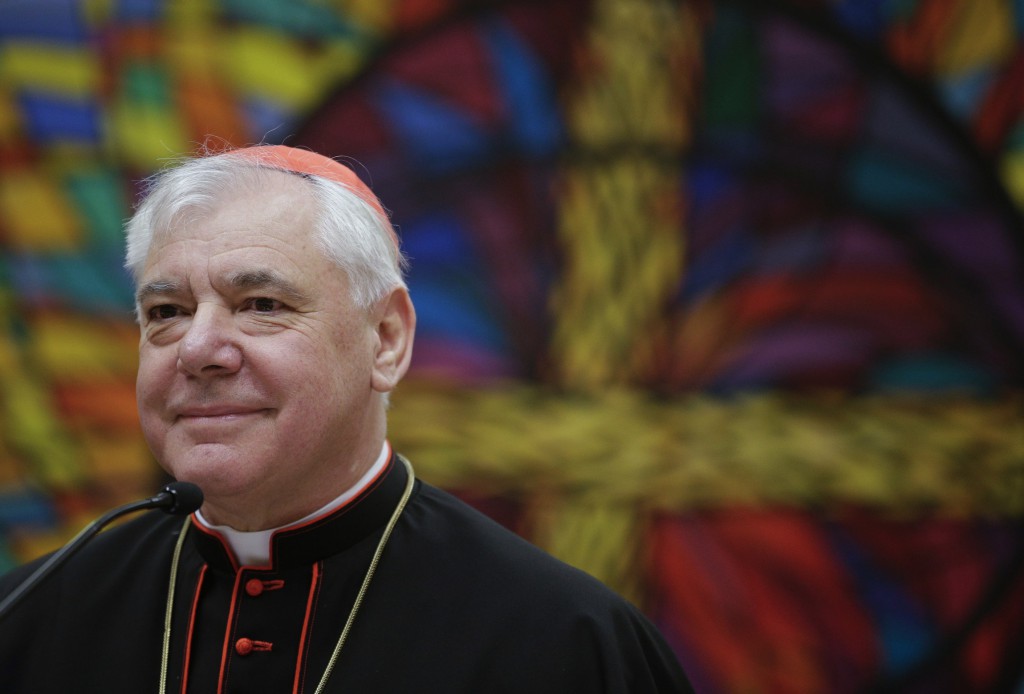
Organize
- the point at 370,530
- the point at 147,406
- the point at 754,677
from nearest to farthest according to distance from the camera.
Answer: the point at 147,406 → the point at 370,530 → the point at 754,677

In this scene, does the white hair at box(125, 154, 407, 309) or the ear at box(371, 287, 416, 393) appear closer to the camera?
the white hair at box(125, 154, 407, 309)

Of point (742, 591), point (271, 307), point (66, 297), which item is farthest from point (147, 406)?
point (742, 591)

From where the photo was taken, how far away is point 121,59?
4.16 meters

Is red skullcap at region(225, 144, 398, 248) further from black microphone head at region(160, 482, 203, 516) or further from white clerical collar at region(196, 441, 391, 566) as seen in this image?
black microphone head at region(160, 482, 203, 516)

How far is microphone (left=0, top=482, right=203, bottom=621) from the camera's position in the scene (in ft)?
5.84

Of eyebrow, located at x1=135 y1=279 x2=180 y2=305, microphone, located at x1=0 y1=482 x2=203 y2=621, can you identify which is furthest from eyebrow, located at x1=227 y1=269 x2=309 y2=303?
microphone, located at x1=0 y1=482 x2=203 y2=621

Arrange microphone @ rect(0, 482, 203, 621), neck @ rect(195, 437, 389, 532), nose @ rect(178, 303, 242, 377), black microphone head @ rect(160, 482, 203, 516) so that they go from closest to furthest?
microphone @ rect(0, 482, 203, 621)
black microphone head @ rect(160, 482, 203, 516)
nose @ rect(178, 303, 242, 377)
neck @ rect(195, 437, 389, 532)

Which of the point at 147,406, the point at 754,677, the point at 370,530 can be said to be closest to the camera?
the point at 147,406

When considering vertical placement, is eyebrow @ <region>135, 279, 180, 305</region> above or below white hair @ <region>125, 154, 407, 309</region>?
below

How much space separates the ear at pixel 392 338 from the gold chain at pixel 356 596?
→ 9.9 inches

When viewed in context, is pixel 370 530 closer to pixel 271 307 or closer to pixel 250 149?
pixel 271 307

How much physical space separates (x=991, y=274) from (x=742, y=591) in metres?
1.36

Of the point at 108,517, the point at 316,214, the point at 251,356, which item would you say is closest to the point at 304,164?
the point at 316,214

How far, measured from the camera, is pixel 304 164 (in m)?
2.31
